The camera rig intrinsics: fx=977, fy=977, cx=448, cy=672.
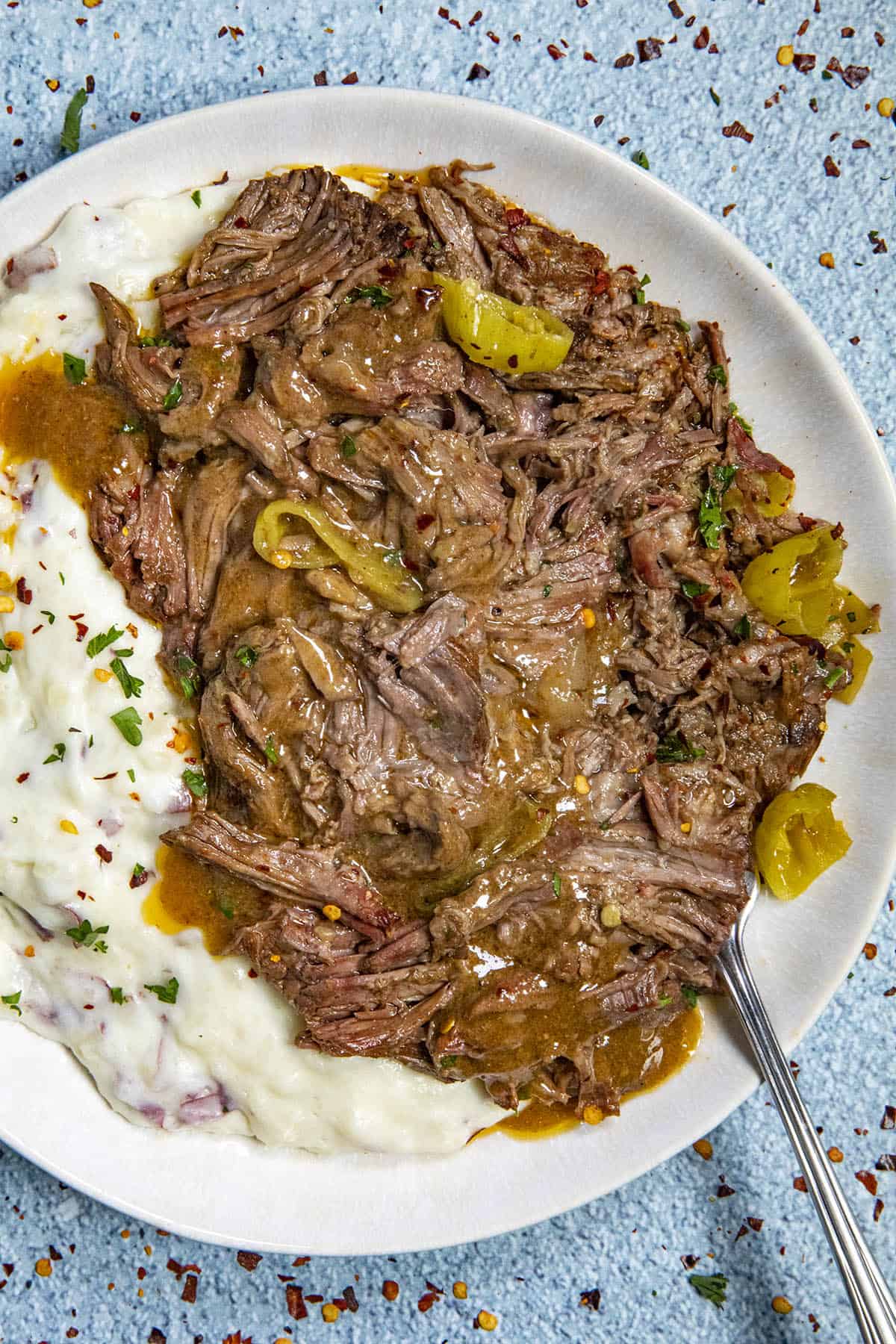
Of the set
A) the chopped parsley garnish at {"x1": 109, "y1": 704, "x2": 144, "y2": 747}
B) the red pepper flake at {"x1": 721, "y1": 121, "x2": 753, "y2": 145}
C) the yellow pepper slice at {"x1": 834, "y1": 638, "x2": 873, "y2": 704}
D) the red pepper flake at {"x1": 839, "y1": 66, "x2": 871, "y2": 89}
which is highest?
the red pepper flake at {"x1": 839, "y1": 66, "x2": 871, "y2": 89}

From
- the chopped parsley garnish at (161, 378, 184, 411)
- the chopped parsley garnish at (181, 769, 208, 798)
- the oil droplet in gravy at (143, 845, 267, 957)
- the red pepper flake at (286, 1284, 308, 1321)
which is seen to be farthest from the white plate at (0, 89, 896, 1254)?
the chopped parsley garnish at (181, 769, 208, 798)

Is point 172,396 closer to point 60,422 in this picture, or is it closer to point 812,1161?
point 60,422

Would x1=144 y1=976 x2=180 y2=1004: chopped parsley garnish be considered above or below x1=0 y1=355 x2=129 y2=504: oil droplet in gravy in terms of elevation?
below

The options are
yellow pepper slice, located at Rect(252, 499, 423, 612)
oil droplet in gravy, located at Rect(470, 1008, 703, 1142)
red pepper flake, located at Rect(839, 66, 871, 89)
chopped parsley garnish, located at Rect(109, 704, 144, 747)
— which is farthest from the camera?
red pepper flake, located at Rect(839, 66, 871, 89)

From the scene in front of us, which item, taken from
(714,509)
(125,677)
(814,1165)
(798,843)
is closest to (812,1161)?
(814,1165)

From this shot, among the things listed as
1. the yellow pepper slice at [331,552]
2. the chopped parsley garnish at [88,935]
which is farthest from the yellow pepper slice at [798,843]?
the chopped parsley garnish at [88,935]

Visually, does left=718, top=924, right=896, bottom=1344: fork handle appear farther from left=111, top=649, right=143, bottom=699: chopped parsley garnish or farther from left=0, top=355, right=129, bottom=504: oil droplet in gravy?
left=0, top=355, right=129, bottom=504: oil droplet in gravy
